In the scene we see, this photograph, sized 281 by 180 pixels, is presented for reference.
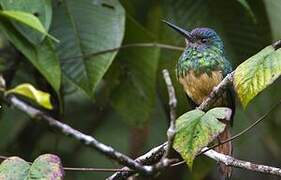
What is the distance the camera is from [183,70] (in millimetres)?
2689

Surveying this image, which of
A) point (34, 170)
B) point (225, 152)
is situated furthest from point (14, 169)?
point (225, 152)

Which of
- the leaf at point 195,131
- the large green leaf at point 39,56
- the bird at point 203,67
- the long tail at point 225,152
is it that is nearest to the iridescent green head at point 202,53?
the bird at point 203,67

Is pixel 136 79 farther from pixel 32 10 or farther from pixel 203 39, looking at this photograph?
pixel 32 10

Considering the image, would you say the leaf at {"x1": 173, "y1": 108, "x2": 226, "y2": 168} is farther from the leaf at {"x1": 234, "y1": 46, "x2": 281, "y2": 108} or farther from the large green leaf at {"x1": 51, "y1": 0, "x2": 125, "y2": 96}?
the large green leaf at {"x1": 51, "y1": 0, "x2": 125, "y2": 96}

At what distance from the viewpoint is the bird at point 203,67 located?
260cm

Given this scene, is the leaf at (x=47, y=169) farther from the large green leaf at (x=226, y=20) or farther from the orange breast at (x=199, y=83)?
the large green leaf at (x=226, y=20)

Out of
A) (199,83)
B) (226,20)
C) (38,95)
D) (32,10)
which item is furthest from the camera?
(226,20)

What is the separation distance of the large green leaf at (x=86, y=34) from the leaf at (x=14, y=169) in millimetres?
804

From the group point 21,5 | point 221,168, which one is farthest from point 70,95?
point 221,168

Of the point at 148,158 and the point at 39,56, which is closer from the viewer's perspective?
the point at 148,158

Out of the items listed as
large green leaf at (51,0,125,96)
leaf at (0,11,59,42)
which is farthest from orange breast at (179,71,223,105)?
leaf at (0,11,59,42)

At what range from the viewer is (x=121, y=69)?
300 centimetres

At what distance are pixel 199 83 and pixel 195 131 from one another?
91cm

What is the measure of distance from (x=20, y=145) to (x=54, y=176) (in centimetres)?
165
